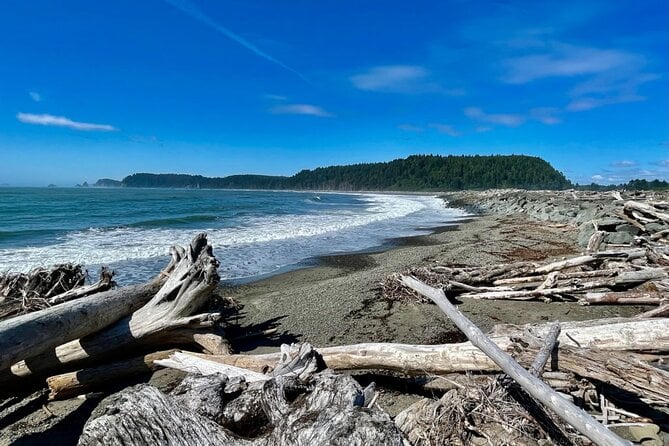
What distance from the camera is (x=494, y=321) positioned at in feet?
21.6

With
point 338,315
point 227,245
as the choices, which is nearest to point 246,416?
point 338,315

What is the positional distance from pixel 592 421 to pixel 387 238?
665 inches

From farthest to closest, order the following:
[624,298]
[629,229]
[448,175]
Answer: [448,175] < [629,229] < [624,298]

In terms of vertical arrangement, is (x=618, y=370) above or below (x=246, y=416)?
above

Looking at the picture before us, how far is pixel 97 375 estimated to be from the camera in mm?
4648

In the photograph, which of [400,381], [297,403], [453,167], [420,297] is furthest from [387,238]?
[453,167]

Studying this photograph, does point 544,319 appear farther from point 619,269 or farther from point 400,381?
point 400,381

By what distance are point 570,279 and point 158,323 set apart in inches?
303

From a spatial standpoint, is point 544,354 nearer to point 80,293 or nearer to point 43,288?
point 80,293

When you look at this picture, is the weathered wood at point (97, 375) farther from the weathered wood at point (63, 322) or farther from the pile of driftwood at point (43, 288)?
the pile of driftwood at point (43, 288)

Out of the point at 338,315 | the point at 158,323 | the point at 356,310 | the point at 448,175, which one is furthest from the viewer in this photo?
the point at 448,175

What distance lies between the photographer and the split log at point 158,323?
189 inches

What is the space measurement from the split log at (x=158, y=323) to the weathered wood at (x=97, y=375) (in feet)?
0.78

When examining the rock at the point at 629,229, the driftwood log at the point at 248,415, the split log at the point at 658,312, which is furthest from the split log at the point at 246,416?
the rock at the point at 629,229
